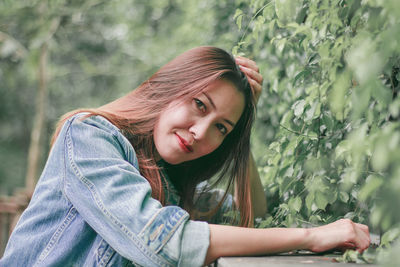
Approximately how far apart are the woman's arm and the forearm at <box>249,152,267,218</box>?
0.84 m

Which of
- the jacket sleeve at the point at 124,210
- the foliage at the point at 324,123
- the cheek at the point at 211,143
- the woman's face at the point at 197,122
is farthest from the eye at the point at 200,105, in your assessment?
the jacket sleeve at the point at 124,210

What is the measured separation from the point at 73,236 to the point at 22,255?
0.76 ft

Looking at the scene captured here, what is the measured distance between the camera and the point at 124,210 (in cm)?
135

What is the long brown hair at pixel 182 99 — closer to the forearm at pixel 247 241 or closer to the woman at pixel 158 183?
the woman at pixel 158 183

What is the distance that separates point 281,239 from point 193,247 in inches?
10.6

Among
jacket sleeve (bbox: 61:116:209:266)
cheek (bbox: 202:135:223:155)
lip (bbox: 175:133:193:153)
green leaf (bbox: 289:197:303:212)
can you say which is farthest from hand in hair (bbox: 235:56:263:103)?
jacket sleeve (bbox: 61:116:209:266)

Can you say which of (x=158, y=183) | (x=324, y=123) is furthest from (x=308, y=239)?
(x=158, y=183)

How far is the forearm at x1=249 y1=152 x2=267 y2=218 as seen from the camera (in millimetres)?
2316

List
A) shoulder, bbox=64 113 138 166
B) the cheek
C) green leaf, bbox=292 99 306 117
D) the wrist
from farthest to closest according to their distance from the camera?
the cheek → green leaf, bbox=292 99 306 117 → shoulder, bbox=64 113 138 166 → the wrist

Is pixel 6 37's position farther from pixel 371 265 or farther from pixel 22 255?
pixel 371 265

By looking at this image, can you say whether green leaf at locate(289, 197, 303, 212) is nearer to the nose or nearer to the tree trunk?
the nose

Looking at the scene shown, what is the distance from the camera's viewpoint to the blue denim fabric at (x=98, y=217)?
132cm

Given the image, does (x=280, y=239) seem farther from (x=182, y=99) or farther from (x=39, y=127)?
(x=39, y=127)

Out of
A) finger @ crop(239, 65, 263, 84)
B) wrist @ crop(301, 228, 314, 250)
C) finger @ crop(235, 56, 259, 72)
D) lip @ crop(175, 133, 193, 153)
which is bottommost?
wrist @ crop(301, 228, 314, 250)
